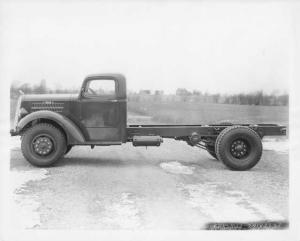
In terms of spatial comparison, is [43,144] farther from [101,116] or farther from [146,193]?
[146,193]

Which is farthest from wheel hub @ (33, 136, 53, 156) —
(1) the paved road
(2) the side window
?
(2) the side window

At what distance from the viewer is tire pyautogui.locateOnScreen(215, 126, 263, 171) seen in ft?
24.7

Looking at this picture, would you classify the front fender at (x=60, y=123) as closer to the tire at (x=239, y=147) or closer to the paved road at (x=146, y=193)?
the paved road at (x=146, y=193)

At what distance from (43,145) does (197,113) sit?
2.45 m

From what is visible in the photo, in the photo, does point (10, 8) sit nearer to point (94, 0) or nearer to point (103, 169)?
point (94, 0)

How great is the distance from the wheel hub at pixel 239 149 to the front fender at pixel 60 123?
231 cm

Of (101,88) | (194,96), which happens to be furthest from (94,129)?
(194,96)

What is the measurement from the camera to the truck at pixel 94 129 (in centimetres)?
743

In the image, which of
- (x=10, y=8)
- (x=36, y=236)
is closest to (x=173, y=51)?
(x=10, y=8)

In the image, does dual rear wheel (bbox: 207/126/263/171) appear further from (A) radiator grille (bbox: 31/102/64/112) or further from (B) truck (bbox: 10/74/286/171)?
(A) radiator grille (bbox: 31/102/64/112)

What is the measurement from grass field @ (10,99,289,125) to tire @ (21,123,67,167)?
1.92 feet

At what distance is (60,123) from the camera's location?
7469 mm

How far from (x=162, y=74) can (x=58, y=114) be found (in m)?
1.83

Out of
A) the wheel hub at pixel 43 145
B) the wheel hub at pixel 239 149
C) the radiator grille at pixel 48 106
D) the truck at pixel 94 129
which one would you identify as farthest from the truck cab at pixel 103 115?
the wheel hub at pixel 239 149
